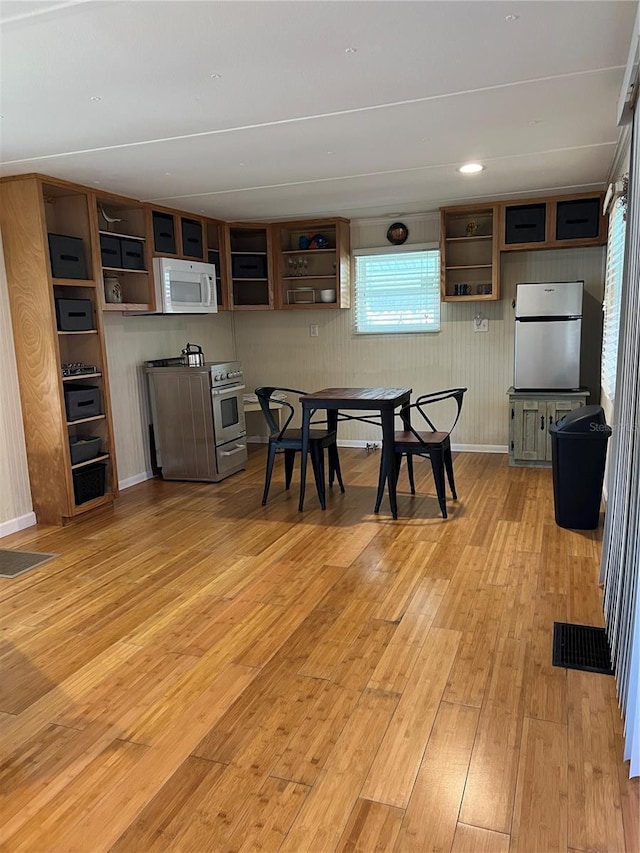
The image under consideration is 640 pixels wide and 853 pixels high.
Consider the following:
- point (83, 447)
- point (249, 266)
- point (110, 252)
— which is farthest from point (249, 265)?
point (83, 447)

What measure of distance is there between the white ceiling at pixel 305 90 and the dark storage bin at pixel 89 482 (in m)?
2.11

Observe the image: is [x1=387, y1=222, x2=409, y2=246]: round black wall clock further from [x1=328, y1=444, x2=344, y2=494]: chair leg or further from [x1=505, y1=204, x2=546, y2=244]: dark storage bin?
[x1=328, y1=444, x2=344, y2=494]: chair leg

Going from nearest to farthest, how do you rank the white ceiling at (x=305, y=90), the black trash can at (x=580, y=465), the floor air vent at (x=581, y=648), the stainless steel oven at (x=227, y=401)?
the white ceiling at (x=305, y=90) < the floor air vent at (x=581, y=648) < the black trash can at (x=580, y=465) < the stainless steel oven at (x=227, y=401)

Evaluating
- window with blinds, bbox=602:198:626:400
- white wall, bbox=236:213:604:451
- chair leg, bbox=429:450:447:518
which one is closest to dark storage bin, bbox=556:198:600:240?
white wall, bbox=236:213:604:451

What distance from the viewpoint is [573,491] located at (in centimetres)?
399

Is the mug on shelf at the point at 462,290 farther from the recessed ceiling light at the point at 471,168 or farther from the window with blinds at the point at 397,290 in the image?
the recessed ceiling light at the point at 471,168

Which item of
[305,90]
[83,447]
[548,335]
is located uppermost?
[305,90]

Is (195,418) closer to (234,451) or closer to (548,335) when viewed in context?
(234,451)

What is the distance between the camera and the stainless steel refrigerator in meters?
5.50

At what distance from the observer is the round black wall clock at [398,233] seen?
21.2ft

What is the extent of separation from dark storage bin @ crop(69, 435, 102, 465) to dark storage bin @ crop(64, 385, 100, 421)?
20cm

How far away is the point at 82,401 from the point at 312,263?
3.21 m

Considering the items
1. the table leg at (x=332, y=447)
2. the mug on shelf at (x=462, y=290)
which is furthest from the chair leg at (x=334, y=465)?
the mug on shelf at (x=462, y=290)

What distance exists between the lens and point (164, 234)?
551cm
